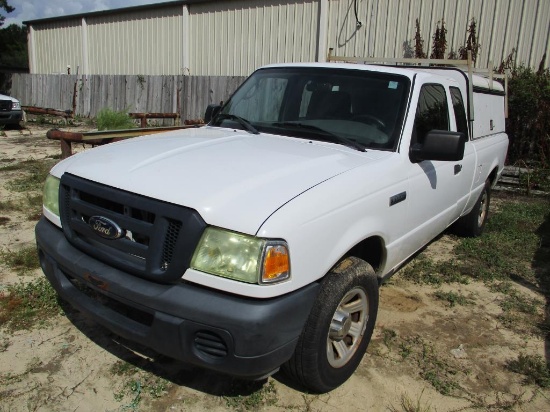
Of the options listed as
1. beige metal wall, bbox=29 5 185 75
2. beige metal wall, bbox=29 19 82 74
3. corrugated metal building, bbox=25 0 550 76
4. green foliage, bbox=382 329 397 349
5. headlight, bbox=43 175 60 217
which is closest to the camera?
headlight, bbox=43 175 60 217

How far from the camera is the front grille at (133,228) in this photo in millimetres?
2184

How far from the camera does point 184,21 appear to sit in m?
16.0

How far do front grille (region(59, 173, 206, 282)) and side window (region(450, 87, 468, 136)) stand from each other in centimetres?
305

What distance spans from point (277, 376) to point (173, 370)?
2.14ft

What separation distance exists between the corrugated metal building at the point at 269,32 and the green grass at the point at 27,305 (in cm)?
1012

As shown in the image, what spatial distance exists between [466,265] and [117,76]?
645 inches

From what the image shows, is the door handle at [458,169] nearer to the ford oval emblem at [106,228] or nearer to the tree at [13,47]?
the ford oval emblem at [106,228]

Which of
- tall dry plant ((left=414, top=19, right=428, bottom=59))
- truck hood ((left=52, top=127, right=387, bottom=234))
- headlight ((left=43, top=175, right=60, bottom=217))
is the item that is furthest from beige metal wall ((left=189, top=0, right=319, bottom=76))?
headlight ((left=43, top=175, right=60, bottom=217))

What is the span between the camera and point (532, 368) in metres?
3.14

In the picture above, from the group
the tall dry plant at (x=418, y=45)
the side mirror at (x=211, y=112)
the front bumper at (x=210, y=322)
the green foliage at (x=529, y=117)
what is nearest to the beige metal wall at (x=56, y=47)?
the tall dry plant at (x=418, y=45)

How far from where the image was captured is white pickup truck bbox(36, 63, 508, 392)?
2154 mm

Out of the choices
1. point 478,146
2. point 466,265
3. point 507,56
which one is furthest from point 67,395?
point 507,56

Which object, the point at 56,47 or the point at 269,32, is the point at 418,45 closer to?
the point at 269,32

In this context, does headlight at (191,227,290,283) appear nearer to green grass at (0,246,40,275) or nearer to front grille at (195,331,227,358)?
front grille at (195,331,227,358)
